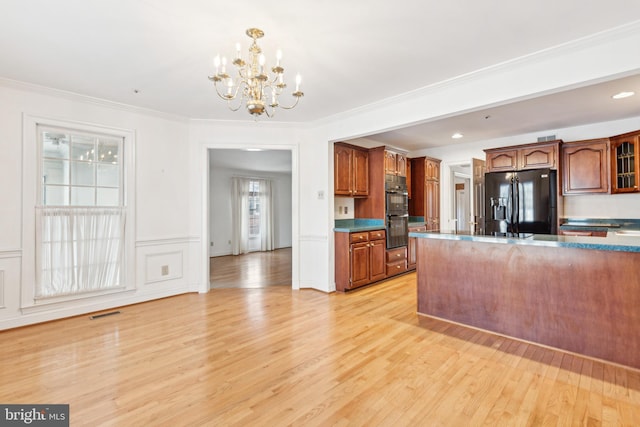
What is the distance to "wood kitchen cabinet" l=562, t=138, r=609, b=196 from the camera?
462 centimetres

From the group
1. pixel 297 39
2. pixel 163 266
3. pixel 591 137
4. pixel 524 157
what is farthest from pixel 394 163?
pixel 163 266

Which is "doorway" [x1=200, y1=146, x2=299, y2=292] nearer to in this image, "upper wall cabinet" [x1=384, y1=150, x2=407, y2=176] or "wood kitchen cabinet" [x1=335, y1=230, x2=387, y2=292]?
"wood kitchen cabinet" [x1=335, y1=230, x2=387, y2=292]

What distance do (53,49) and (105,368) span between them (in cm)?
268

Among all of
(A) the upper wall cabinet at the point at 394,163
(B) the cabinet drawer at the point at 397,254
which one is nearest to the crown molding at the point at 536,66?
(A) the upper wall cabinet at the point at 394,163

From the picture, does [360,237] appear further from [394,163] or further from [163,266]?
[163,266]

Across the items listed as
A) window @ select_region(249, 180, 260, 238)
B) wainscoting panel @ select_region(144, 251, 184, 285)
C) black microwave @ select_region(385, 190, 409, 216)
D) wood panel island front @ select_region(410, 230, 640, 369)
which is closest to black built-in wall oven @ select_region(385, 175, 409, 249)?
black microwave @ select_region(385, 190, 409, 216)

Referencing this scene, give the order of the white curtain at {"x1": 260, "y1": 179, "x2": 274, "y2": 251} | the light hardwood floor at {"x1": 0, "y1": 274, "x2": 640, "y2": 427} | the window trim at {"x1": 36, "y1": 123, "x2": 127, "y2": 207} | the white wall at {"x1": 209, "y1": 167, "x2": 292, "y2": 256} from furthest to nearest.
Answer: the white curtain at {"x1": 260, "y1": 179, "x2": 274, "y2": 251}
the white wall at {"x1": 209, "y1": 167, "x2": 292, "y2": 256}
the window trim at {"x1": 36, "y1": 123, "x2": 127, "y2": 207}
the light hardwood floor at {"x1": 0, "y1": 274, "x2": 640, "y2": 427}

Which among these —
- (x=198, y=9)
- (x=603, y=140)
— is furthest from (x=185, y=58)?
(x=603, y=140)

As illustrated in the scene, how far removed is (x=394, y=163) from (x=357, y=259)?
1.92 m

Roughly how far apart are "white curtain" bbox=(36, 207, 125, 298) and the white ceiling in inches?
57.4

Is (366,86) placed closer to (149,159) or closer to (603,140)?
(149,159)

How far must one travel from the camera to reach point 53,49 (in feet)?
8.63

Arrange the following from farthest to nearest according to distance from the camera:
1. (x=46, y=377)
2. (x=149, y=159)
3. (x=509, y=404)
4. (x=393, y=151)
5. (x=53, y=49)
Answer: (x=393, y=151), (x=149, y=159), (x=53, y=49), (x=46, y=377), (x=509, y=404)

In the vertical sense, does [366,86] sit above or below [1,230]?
above
